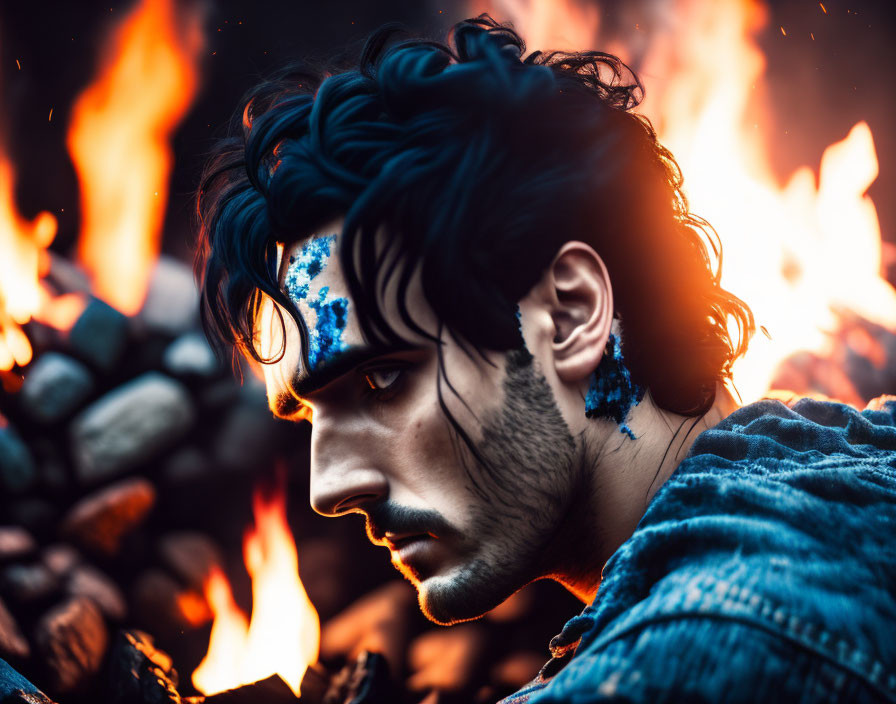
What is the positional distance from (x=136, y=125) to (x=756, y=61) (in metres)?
4.22

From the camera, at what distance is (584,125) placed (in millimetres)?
1713

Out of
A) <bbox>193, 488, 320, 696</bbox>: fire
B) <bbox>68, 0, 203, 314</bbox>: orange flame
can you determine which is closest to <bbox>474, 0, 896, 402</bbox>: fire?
<bbox>68, 0, 203, 314</bbox>: orange flame

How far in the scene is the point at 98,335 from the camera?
3.62m

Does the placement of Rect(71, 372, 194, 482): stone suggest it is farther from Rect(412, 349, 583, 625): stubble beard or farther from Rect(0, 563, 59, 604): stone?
Rect(412, 349, 583, 625): stubble beard

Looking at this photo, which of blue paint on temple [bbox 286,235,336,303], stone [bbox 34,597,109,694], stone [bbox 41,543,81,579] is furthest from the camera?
stone [bbox 41,543,81,579]

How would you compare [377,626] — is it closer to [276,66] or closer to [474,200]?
[474,200]

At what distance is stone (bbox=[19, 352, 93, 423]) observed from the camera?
342 cm

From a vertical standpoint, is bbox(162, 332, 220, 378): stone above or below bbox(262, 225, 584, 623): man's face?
below

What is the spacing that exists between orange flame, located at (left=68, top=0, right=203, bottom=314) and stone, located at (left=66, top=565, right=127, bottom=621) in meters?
1.52

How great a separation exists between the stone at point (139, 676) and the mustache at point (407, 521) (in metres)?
1.20

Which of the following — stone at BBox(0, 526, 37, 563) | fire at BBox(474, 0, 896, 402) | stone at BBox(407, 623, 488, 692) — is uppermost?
fire at BBox(474, 0, 896, 402)

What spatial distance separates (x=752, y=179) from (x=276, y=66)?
10.9 ft

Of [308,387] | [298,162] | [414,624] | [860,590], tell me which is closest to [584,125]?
[298,162]

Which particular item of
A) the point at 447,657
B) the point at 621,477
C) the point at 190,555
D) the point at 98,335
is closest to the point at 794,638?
the point at 621,477
